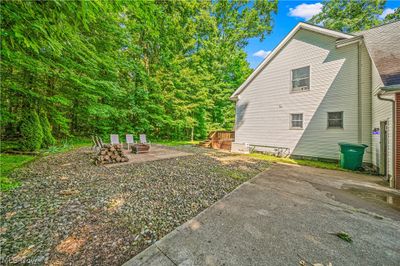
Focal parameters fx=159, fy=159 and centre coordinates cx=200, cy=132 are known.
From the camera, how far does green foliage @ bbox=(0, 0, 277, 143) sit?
7395 millimetres

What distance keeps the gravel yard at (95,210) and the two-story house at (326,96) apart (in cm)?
545

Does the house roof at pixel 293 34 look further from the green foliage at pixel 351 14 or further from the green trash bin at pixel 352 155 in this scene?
the green foliage at pixel 351 14

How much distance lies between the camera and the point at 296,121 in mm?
9180

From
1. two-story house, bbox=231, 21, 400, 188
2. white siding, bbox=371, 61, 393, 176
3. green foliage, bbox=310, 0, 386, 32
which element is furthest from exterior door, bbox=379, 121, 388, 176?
green foliage, bbox=310, 0, 386, 32

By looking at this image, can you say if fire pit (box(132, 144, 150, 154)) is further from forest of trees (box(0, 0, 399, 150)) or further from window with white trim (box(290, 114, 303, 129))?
window with white trim (box(290, 114, 303, 129))

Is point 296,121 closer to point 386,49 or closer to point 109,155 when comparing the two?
point 386,49

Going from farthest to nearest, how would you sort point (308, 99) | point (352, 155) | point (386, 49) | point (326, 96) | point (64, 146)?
point (308, 99) < point (326, 96) < point (64, 146) < point (352, 155) < point (386, 49)

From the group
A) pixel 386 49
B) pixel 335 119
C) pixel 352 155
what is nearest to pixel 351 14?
pixel 386 49

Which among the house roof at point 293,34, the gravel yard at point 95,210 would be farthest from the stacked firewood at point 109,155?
the house roof at point 293,34

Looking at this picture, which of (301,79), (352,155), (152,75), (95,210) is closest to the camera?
(95,210)

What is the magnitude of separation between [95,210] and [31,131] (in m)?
6.91

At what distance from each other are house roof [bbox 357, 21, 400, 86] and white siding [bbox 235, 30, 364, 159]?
77cm

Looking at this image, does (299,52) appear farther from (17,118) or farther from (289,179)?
(17,118)

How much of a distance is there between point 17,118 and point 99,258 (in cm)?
844
